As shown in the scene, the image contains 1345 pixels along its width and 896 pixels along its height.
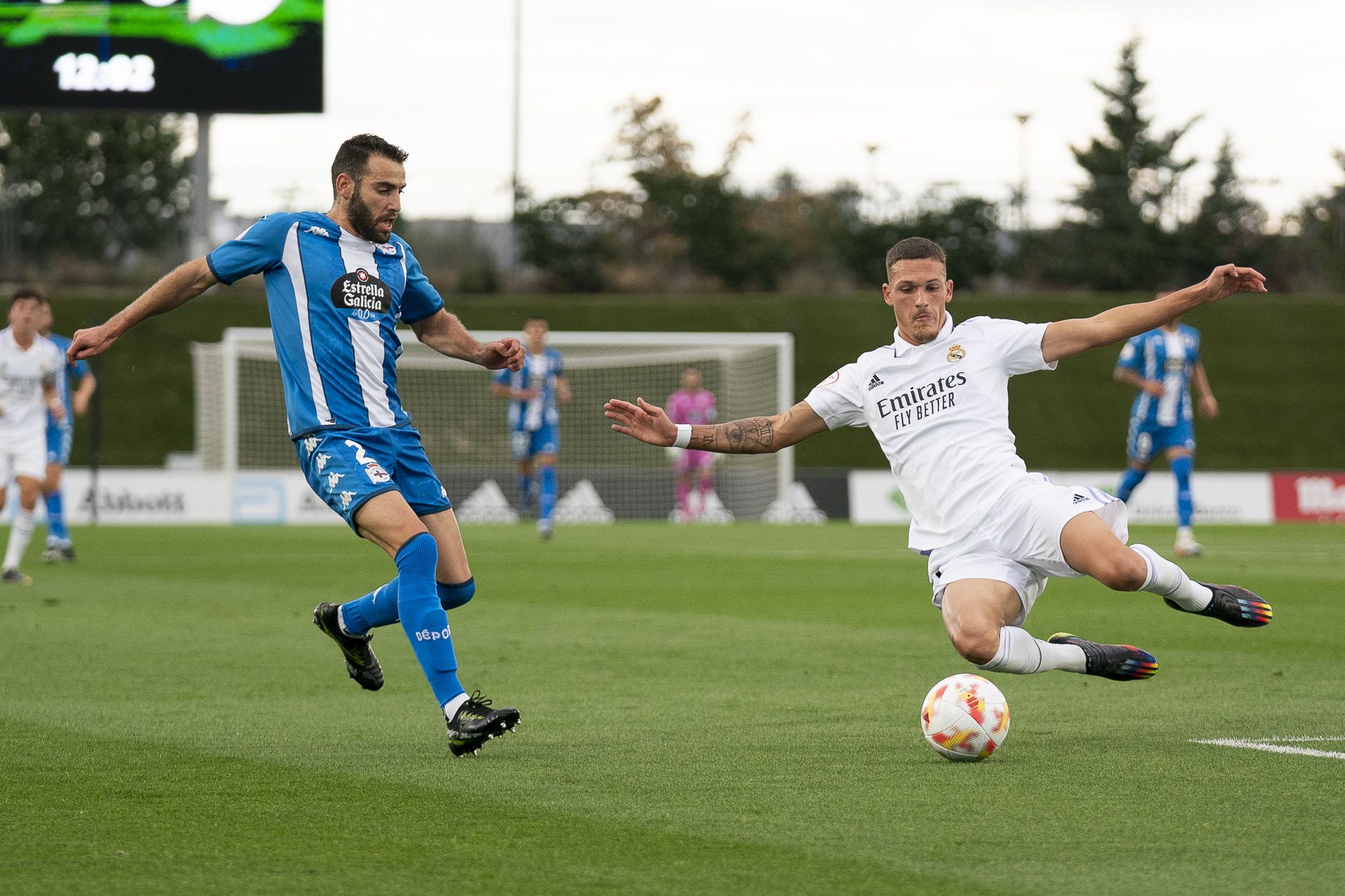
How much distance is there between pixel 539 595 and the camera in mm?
12750

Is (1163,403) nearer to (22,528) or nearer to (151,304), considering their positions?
(22,528)

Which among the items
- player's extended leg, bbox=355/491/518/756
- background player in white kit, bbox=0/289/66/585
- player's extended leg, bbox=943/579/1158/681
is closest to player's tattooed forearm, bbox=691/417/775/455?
player's extended leg, bbox=943/579/1158/681

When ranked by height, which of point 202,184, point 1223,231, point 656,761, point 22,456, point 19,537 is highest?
point 1223,231

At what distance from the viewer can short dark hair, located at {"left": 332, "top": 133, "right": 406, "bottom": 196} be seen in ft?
20.3

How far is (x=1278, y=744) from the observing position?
19.5ft

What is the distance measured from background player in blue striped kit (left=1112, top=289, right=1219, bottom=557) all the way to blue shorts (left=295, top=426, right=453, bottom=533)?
437 inches

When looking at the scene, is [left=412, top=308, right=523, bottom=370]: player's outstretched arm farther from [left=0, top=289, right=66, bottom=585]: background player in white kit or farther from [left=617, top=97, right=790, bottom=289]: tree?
[left=617, top=97, right=790, bottom=289]: tree

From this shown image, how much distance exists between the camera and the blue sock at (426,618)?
19.8 feet

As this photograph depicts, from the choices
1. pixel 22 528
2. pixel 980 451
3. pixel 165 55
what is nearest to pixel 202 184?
pixel 165 55

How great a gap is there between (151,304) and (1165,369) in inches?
482

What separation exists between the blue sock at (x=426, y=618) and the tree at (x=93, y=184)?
28.4 m

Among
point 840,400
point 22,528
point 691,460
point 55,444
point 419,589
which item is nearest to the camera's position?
point 419,589

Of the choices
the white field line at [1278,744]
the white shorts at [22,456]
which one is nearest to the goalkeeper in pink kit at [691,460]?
the white shorts at [22,456]

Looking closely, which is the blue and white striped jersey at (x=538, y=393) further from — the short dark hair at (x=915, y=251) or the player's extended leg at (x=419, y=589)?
the player's extended leg at (x=419, y=589)
